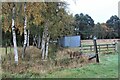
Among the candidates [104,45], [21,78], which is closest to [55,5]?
[21,78]

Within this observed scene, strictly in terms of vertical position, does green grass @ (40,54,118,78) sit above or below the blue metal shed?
below

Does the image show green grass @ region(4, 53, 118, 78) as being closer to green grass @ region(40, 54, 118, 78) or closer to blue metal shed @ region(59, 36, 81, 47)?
green grass @ region(40, 54, 118, 78)

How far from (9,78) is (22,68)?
131 cm

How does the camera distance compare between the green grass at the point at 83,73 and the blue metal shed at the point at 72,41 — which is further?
the blue metal shed at the point at 72,41

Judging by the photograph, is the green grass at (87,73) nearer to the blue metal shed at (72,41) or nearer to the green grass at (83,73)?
the green grass at (83,73)

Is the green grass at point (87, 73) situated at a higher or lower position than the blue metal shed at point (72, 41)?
lower

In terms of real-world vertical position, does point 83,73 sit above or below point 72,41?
below

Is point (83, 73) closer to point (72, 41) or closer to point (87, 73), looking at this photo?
point (87, 73)

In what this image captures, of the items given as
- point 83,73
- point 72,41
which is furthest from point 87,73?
point 72,41

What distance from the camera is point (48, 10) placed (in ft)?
28.9

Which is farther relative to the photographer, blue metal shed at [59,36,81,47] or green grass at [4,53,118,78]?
blue metal shed at [59,36,81,47]

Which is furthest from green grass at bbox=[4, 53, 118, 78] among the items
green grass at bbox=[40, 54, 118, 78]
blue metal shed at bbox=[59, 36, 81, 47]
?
blue metal shed at bbox=[59, 36, 81, 47]

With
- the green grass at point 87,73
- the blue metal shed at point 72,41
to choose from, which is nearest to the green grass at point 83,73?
the green grass at point 87,73

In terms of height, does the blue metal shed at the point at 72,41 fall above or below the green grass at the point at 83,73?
above
